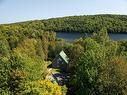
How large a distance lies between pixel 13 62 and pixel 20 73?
3.55 m

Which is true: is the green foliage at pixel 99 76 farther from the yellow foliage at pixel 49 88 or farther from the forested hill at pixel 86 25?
the forested hill at pixel 86 25

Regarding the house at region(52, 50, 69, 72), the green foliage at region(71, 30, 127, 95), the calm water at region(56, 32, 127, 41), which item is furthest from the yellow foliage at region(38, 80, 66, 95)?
the calm water at region(56, 32, 127, 41)

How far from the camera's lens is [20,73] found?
47.7m

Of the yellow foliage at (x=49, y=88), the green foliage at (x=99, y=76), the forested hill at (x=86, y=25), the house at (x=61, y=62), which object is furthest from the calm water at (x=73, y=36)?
the yellow foliage at (x=49, y=88)

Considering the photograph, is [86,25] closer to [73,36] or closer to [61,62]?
[73,36]

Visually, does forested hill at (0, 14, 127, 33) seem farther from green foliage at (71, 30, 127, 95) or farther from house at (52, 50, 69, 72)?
green foliage at (71, 30, 127, 95)

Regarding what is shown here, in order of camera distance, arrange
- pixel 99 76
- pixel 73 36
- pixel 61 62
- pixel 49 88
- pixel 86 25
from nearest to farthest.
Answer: pixel 49 88, pixel 99 76, pixel 61 62, pixel 73 36, pixel 86 25

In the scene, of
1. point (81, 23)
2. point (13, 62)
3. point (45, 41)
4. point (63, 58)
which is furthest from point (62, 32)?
Result: point (13, 62)

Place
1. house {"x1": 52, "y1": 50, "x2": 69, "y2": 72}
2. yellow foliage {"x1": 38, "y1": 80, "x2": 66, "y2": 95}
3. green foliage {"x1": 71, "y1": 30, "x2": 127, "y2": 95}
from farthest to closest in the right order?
house {"x1": 52, "y1": 50, "x2": 69, "y2": 72} → green foliage {"x1": 71, "y1": 30, "x2": 127, "y2": 95} → yellow foliage {"x1": 38, "y1": 80, "x2": 66, "y2": 95}

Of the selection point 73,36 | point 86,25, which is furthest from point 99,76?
point 86,25

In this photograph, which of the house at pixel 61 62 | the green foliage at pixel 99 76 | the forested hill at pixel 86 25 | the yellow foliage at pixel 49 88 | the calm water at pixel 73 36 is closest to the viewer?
the yellow foliage at pixel 49 88

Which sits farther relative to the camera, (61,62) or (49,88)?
(61,62)

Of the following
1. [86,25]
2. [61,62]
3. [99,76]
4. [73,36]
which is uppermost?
[99,76]

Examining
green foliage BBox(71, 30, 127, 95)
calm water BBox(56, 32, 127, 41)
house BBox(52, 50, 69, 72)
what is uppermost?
green foliage BBox(71, 30, 127, 95)
